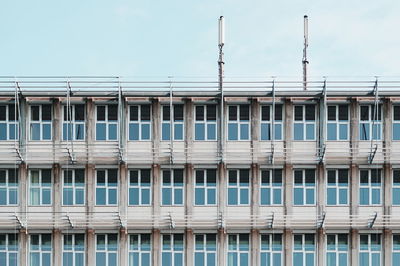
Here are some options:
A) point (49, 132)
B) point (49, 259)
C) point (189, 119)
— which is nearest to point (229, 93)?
point (189, 119)

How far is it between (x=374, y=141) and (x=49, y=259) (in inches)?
776

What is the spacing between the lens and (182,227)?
2149 inches

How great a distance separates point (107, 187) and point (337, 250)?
535 inches

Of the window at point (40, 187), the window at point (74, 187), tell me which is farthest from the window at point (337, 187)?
the window at point (40, 187)

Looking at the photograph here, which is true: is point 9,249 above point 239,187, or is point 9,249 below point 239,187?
below

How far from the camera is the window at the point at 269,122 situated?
55.3 meters

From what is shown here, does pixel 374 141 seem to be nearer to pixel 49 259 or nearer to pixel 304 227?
pixel 304 227

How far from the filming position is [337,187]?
55156 millimetres

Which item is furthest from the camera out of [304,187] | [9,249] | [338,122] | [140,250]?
[338,122]

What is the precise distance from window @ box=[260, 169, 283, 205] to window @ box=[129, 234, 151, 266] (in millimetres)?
6986

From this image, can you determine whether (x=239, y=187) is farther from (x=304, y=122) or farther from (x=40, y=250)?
(x=40, y=250)

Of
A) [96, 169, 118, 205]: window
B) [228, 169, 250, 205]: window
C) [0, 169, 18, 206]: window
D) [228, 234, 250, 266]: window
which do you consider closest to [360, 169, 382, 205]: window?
[228, 169, 250, 205]: window

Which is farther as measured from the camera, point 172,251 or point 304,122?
point 304,122

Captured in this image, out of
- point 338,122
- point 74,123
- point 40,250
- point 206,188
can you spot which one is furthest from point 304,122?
point 40,250
